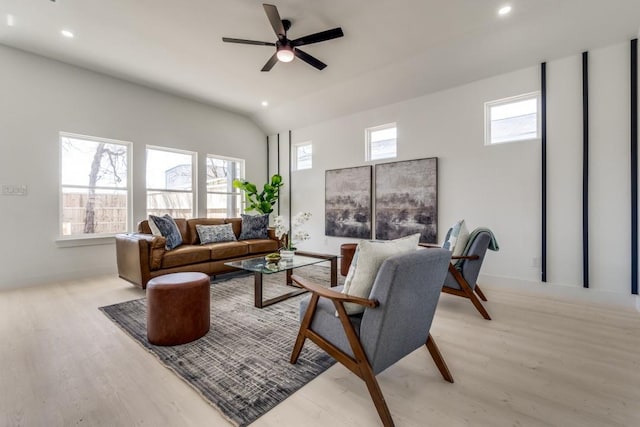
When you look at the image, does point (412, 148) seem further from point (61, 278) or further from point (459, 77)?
point (61, 278)

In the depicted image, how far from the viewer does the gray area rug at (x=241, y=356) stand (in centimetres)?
157

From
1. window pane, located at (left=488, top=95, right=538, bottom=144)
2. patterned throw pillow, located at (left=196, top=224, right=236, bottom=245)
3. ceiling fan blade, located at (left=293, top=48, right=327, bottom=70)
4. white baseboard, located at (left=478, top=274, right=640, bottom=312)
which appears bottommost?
white baseboard, located at (left=478, top=274, right=640, bottom=312)

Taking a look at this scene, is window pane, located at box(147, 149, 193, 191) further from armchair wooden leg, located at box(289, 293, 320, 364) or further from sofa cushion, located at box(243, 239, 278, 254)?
armchair wooden leg, located at box(289, 293, 320, 364)

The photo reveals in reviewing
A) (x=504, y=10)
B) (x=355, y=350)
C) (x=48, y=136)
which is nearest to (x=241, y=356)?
(x=355, y=350)

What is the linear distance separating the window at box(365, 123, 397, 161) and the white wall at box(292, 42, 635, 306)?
0.64 feet

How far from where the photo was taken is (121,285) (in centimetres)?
382

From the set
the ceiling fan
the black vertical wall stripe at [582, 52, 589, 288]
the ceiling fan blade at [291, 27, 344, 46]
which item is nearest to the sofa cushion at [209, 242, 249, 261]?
the ceiling fan

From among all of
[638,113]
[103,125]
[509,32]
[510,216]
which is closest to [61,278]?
[103,125]

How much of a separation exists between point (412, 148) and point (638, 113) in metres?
2.54

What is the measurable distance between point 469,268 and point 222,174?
17.3ft

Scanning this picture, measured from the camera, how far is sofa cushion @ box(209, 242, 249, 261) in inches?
159

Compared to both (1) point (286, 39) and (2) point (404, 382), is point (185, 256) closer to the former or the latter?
(1) point (286, 39)

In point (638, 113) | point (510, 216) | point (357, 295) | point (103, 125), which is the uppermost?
point (103, 125)

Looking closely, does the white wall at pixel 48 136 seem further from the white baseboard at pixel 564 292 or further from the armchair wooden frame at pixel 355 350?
the white baseboard at pixel 564 292
